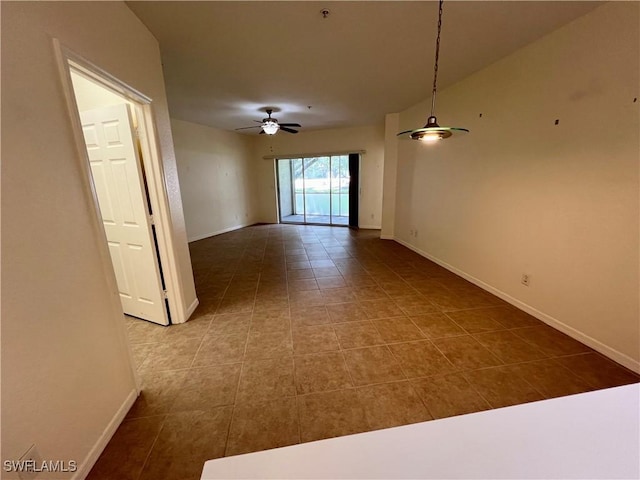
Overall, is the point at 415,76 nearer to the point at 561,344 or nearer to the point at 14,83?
the point at 561,344

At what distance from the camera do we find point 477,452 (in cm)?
54

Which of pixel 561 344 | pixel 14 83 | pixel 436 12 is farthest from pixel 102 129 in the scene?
pixel 561 344

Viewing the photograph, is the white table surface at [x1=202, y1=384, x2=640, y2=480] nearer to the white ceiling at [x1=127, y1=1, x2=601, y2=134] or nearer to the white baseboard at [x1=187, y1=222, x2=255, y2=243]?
the white ceiling at [x1=127, y1=1, x2=601, y2=134]

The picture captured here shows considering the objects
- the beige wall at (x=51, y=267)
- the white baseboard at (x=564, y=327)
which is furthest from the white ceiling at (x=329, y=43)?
the white baseboard at (x=564, y=327)

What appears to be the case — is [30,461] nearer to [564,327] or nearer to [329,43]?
[329,43]

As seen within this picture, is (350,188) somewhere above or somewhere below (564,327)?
above

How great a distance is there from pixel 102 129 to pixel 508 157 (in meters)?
3.81

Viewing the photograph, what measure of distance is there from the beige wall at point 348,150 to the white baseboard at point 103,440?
6075mm

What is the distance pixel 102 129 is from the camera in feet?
6.74

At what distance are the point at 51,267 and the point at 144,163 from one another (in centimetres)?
128

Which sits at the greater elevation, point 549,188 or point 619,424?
point 549,188

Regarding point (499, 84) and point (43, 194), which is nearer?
point (43, 194)

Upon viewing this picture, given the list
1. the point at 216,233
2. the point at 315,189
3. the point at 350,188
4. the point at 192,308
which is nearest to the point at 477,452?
the point at 192,308

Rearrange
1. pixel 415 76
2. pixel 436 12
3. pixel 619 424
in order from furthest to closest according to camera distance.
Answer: pixel 415 76
pixel 436 12
pixel 619 424
